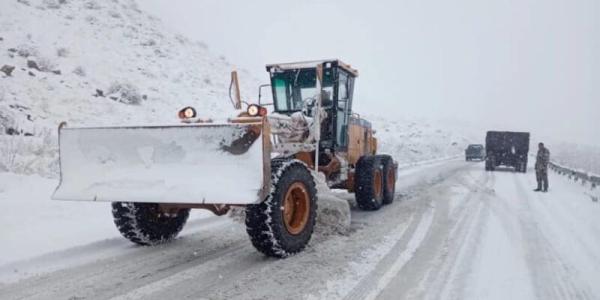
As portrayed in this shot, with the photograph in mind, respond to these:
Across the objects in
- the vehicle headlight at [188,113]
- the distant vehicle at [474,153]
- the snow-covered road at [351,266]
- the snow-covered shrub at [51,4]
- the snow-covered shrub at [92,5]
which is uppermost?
the snow-covered shrub at [92,5]

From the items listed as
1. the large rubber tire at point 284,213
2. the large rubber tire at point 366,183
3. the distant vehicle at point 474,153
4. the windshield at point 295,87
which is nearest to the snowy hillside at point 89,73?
the windshield at point 295,87

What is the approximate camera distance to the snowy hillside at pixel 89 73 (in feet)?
46.4

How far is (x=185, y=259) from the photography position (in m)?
5.13

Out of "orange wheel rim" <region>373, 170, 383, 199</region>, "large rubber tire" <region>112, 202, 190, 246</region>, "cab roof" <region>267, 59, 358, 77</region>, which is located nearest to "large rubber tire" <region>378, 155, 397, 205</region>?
"orange wheel rim" <region>373, 170, 383, 199</region>

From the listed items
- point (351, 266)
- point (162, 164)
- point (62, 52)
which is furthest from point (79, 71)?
point (351, 266)

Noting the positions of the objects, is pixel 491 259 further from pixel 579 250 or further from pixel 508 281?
pixel 579 250

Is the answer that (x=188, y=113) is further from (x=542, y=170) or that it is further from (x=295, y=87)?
(x=542, y=170)

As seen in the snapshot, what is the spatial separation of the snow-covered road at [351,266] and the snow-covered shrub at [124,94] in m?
15.9

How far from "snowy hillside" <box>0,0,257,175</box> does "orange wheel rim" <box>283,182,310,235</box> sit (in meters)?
5.88

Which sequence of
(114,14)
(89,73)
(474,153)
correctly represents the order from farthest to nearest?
(114,14) < (474,153) < (89,73)

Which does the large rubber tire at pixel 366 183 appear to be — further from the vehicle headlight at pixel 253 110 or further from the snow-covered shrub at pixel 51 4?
the snow-covered shrub at pixel 51 4

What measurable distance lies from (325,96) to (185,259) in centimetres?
373

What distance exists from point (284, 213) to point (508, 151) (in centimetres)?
2148

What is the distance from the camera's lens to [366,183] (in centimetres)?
863
